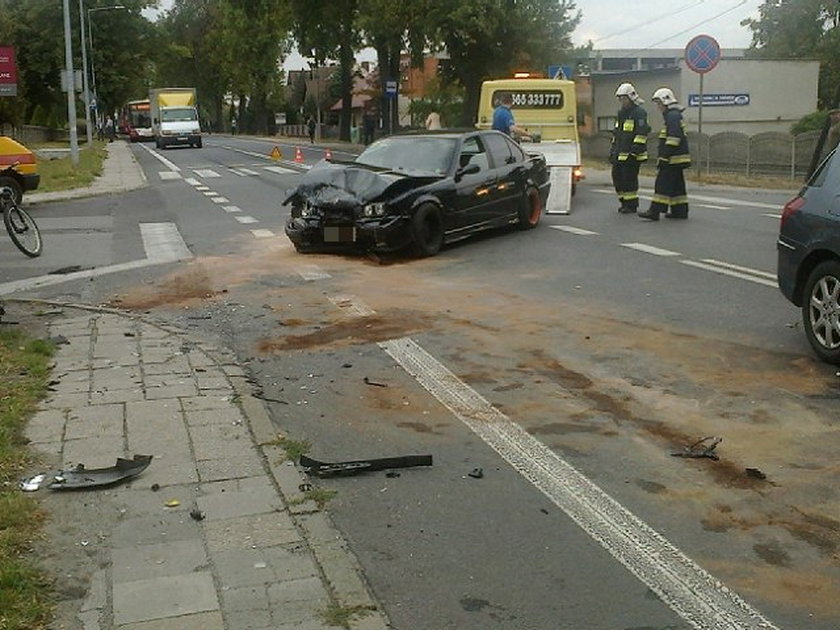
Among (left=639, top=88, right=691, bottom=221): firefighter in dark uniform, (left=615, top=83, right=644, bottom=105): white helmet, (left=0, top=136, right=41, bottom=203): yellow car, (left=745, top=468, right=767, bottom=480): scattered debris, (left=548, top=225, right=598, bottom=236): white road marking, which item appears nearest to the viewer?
(left=745, top=468, right=767, bottom=480): scattered debris

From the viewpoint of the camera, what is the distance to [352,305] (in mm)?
9820

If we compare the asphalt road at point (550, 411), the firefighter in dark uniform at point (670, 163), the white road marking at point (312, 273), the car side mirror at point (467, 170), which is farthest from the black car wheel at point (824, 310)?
the firefighter in dark uniform at point (670, 163)

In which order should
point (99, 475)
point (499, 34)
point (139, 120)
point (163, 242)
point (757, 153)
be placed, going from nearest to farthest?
point (99, 475) < point (163, 242) < point (757, 153) < point (499, 34) < point (139, 120)

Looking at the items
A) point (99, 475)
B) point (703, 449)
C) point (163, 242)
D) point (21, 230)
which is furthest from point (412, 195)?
point (99, 475)

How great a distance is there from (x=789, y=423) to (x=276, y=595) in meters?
3.41

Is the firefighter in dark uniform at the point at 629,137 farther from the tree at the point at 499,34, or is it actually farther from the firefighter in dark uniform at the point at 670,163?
the tree at the point at 499,34

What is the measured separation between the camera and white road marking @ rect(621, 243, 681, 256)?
41.3 feet

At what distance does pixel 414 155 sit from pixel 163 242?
3738 millimetres

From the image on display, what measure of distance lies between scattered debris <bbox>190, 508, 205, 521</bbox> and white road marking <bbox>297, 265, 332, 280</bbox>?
668cm

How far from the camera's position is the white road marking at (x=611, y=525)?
12.7 ft

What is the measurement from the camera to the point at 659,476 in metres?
5.27

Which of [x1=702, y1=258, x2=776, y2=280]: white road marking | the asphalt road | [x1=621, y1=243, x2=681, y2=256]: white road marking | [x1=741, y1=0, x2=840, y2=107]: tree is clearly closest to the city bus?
[x1=741, y1=0, x2=840, y2=107]: tree

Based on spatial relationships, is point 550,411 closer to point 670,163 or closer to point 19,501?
point 19,501

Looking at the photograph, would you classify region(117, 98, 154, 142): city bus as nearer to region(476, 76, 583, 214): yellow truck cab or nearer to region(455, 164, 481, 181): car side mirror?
region(476, 76, 583, 214): yellow truck cab
